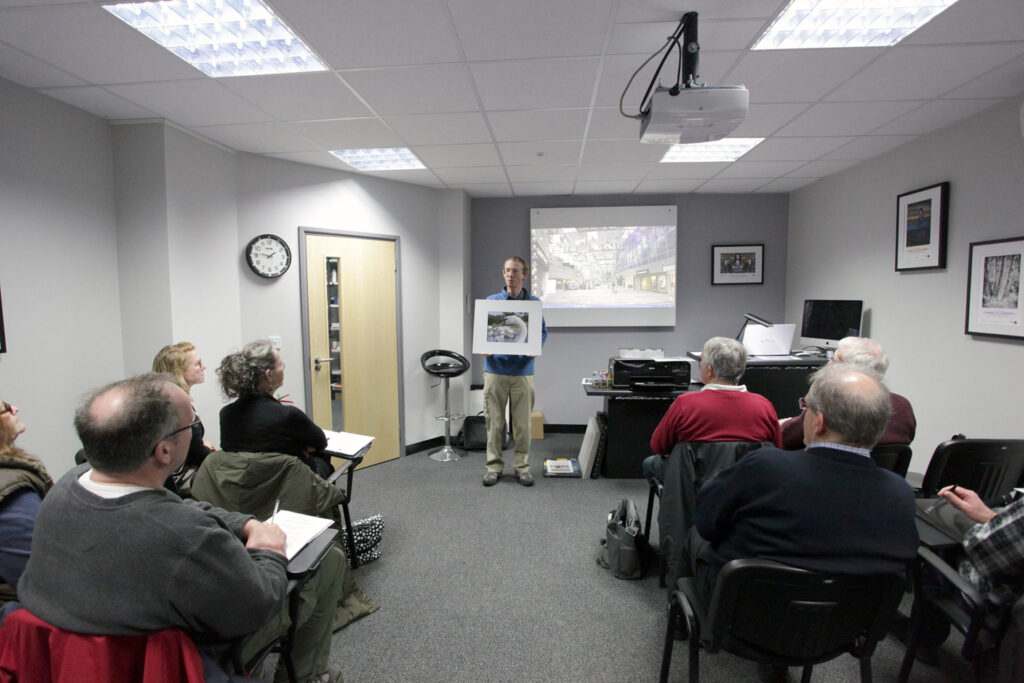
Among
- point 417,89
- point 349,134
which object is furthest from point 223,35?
point 349,134

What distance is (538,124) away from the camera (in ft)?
9.70

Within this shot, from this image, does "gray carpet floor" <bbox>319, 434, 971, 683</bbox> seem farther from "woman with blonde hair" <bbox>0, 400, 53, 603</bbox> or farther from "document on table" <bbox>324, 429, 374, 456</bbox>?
"woman with blonde hair" <bbox>0, 400, 53, 603</bbox>

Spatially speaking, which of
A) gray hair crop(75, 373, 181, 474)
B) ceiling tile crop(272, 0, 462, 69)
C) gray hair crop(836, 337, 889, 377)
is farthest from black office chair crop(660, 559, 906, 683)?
ceiling tile crop(272, 0, 462, 69)

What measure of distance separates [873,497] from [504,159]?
3.33 metres

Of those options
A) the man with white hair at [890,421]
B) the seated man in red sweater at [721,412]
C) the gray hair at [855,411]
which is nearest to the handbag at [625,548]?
the seated man in red sweater at [721,412]

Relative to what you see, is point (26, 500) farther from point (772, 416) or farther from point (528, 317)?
point (528, 317)

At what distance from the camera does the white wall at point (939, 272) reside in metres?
2.69

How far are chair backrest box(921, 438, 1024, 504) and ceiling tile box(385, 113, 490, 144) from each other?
9.42 feet

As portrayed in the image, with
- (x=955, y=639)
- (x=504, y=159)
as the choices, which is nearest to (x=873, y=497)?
(x=955, y=639)

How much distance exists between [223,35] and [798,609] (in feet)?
10.0

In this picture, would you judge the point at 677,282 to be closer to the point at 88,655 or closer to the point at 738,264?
the point at 738,264

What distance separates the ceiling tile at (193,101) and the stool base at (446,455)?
10.0 feet

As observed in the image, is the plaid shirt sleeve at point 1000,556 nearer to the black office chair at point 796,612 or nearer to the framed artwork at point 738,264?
the black office chair at point 796,612

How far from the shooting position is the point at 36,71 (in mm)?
2244
